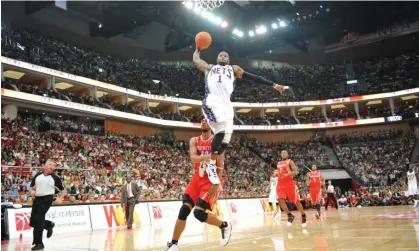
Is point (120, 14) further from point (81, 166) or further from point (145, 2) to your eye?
point (81, 166)

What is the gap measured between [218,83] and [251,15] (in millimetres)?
35637

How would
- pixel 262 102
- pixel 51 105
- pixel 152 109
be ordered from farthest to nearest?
1. pixel 262 102
2. pixel 152 109
3. pixel 51 105

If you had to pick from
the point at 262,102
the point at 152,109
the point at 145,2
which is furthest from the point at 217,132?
the point at 262,102

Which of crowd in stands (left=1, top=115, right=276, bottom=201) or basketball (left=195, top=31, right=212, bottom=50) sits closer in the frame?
basketball (left=195, top=31, right=212, bottom=50)

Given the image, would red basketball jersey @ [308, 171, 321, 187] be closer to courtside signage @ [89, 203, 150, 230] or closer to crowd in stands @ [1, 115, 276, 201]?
crowd in stands @ [1, 115, 276, 201]

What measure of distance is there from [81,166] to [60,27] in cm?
1934

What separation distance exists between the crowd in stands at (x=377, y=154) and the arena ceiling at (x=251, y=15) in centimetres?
1236

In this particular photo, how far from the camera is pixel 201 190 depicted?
5.60 metres

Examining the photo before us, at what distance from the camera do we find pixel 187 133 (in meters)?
43.8

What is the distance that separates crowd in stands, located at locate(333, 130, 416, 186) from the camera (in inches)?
1404

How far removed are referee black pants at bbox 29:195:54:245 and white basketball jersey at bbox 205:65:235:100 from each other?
4896 millimetres

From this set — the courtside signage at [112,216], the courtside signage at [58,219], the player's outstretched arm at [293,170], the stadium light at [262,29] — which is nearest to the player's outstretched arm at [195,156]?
the player's outstretched arm at [293,170]

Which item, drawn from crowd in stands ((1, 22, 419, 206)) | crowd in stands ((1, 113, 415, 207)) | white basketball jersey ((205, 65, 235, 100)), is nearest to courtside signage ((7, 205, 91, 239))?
crowd in stands ((1, 113, 415, 207))

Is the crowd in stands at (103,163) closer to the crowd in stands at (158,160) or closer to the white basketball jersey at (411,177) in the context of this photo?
the crowd in stands at (158,160)
